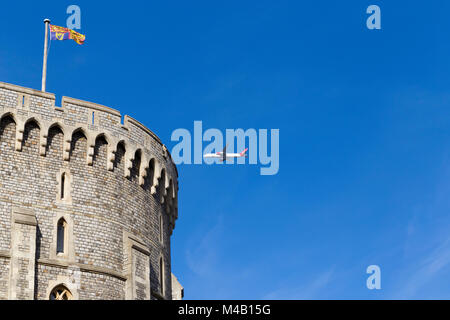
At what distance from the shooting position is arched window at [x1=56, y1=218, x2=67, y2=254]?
128ft

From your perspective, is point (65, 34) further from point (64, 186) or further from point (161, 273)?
point (161, 273)

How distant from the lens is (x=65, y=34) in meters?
46.0

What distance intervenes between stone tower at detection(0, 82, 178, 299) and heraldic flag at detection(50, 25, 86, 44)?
5.20 metres

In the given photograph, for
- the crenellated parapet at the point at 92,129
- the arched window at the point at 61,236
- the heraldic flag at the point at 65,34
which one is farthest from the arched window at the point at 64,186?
the heraldic flag at the point at 65,34

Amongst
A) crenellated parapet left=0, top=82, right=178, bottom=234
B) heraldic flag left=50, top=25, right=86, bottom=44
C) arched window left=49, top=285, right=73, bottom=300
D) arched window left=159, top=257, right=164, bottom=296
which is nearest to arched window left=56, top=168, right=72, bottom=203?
crenellated parapet left=0, top=82, right=178, bottom=234

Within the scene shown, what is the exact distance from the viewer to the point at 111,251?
40.3 m

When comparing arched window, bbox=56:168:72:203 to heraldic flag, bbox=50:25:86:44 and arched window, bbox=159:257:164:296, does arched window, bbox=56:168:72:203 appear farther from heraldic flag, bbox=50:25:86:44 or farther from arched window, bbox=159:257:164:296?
heraldic flag, bbox=50:25:86:44

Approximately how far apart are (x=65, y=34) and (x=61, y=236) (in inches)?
440

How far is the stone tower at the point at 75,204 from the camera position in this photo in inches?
1502

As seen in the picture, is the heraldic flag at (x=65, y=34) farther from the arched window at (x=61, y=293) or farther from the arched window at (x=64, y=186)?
the arched window at (x=61, y=293)

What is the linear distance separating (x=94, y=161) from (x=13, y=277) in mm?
6752

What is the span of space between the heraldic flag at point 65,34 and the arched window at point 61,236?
404 inches

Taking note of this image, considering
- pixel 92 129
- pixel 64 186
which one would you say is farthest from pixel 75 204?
pixel 92 129
